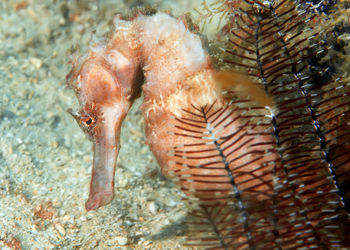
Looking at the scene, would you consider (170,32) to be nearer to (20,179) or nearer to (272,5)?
(272,5)

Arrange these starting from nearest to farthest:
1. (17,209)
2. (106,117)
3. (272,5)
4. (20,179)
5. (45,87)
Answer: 1. (272,5)
2. (106,117)
3. (17,209)
4. (20,179)
5. (45,87)

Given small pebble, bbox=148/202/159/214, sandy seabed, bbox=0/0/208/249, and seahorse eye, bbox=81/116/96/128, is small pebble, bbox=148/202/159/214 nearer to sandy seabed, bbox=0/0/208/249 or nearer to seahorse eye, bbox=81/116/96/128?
sandy seabed, bbox=0/0/208/249

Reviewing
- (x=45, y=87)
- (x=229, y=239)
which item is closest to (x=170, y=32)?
(x=229, y=239)

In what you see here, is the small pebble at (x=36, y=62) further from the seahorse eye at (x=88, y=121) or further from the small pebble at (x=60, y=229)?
the small pebble at (x=60, y=229)

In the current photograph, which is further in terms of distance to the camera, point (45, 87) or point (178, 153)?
point (45, 87)

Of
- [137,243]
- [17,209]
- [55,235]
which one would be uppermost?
[17,209]

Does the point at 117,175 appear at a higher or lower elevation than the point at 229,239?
higher

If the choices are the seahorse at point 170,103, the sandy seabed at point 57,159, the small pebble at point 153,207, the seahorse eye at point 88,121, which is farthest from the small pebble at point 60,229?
the seahorse eye at point 88,121

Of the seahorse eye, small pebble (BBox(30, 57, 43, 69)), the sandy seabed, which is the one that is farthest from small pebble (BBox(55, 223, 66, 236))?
small pebble (BBox(30, 57, 43, 69))
